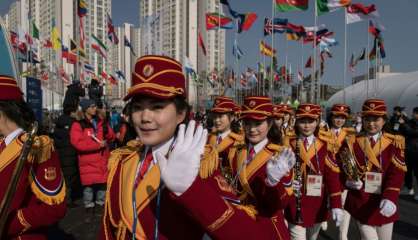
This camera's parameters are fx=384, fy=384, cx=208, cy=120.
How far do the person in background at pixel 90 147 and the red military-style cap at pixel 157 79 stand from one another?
17.2 feet

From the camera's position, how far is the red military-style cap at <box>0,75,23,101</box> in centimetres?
245

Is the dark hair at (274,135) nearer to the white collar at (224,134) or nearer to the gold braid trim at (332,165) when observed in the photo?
the gold braid trim at (332,165)

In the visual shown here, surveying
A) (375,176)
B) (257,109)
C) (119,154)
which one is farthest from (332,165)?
(119,154)

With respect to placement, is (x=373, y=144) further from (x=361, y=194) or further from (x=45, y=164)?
(x=45, y=164)

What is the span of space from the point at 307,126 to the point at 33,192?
345 centimetres

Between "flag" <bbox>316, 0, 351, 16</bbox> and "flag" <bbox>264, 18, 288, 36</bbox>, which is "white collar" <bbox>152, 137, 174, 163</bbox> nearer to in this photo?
"flag" <bbox>316, 0, 351, 16</bbox>

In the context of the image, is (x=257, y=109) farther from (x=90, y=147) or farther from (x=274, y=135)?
(x=90, y=147)

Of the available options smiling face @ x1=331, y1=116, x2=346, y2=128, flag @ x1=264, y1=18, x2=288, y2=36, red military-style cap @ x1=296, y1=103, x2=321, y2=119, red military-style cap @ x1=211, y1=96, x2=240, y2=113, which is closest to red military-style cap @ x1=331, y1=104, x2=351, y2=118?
smiling face @ x1=331, y1=116, x2=346, y2=128

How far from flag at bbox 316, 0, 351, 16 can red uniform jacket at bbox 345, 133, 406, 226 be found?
13.9 metres

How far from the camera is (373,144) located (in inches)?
181

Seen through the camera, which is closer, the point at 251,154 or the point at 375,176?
the point at 251,154

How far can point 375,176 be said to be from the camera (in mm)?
4469

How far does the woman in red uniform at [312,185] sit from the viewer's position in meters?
4.44

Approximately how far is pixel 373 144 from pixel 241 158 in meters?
2.17
